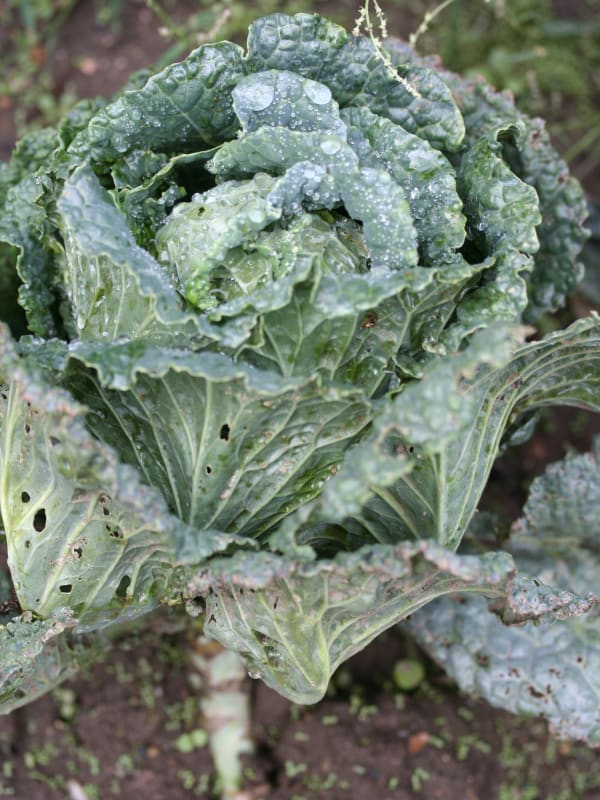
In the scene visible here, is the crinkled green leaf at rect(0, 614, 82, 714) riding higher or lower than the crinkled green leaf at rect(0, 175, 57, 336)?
lower

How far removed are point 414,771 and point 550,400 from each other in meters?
1.72

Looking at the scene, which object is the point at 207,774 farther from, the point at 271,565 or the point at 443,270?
the point at 443,270

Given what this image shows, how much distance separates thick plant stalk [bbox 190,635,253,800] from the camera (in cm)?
352

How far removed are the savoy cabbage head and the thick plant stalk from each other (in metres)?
0.81

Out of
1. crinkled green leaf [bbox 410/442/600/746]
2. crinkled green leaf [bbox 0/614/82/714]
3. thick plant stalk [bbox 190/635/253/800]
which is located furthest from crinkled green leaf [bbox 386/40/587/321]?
crinkled green leaf [bbox 0/614/82/714]

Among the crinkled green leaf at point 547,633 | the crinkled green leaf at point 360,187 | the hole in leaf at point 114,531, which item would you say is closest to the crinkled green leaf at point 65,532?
the hole in leaf at point 114,531

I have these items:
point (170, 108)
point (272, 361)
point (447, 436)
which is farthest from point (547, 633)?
point (170, 108)

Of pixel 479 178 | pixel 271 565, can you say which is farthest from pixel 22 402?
pixel 479 178

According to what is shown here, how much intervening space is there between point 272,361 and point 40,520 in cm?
91

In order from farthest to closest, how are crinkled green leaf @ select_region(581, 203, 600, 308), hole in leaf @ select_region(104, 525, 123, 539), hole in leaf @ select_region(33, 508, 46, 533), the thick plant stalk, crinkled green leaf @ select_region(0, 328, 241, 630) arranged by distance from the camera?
crinkled green leaf @ select_region(581, 203, 600, 308), the thick plant stalk, hole in leaf @ select_region(33, 508, 46, 533), hole in leaf @ select_region(104, 525, 123, 539), crinkled green leaf @ select_region(0, 328, 241, 630)

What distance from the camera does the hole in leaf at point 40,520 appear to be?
258 centimetres

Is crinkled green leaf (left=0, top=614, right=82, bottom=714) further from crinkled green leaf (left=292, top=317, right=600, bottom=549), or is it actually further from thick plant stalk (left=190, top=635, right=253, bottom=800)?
crinkled green leaf (left=292, top=317, right=600, bottom=549)

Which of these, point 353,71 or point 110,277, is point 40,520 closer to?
point 110,277

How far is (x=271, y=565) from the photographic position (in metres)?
2.21
